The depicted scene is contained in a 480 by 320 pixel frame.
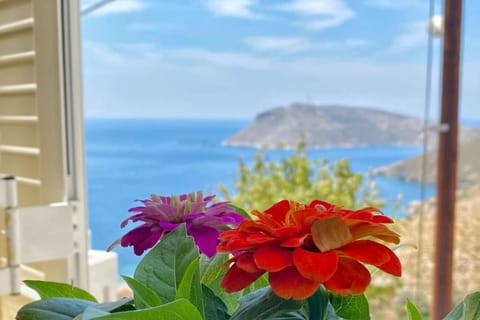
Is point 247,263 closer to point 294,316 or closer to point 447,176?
point 294,316

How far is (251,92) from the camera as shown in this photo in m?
2.94

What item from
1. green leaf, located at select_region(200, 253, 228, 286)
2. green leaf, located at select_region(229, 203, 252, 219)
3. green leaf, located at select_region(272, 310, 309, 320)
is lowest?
green leaf, located at select_region(272, 310, 309, 320)

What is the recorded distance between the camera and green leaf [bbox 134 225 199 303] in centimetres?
36

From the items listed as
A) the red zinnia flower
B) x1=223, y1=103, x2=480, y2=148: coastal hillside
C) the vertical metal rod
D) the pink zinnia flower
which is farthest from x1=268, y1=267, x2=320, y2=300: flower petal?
x1=223, y1=103, x2=480, y2=148: coastal hillside

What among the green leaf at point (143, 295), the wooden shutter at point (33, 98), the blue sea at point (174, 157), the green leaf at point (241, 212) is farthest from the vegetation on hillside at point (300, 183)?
the green leaf at point (143, 295)

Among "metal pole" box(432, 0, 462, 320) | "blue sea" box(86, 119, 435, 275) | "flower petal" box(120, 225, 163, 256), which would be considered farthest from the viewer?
"blue sea" box(86, 119, 435, 275)

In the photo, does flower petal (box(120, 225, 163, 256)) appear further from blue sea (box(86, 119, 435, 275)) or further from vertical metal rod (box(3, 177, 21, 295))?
blue sea (box(86, 119, 435, 275))

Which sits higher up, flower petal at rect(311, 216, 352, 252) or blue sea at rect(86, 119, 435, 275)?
flower petal at rect(311, 216, 352, 252)

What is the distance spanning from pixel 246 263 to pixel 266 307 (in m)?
0.03

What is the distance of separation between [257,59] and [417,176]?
3.23 ft

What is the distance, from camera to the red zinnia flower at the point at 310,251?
269 millimetres

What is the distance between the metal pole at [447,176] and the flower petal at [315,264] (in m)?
2.17

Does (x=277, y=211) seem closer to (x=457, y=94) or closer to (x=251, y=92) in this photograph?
(x=457, y=94)

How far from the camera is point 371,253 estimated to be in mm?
285
